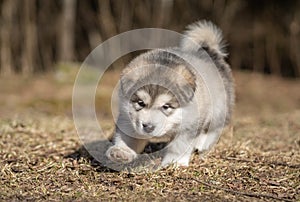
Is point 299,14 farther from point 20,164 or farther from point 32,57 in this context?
point 20,164

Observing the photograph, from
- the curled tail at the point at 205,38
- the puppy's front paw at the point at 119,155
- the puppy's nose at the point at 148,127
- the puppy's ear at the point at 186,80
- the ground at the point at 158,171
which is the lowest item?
the ground at the point at 158,171

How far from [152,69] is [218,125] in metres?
1.15

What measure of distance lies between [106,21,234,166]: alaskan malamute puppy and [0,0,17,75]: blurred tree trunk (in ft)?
27.8

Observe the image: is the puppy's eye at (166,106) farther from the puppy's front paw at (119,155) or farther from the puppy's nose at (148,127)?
the puppy's front paw at (119,155)

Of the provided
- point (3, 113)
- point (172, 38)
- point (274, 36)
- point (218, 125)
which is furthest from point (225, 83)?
point (274, 36)

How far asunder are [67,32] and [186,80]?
8984mm

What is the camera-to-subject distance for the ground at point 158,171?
3.88 metres

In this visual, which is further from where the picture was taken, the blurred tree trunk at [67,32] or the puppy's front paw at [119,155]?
the blurred tree trunk at [67,32]

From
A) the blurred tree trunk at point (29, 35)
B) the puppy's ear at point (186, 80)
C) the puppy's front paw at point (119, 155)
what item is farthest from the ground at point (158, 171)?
the blurred tree trunk at point (29, 35)

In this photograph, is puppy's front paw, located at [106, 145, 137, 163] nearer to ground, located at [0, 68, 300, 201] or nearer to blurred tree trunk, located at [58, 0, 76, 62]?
ground, located at [0, 68, 300, 201]

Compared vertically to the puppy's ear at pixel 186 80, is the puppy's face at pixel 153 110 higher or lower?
lower

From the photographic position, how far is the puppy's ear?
429cm

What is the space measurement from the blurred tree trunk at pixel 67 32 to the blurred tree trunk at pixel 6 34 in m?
1.15

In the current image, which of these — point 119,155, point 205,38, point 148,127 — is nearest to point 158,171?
point 119,155
